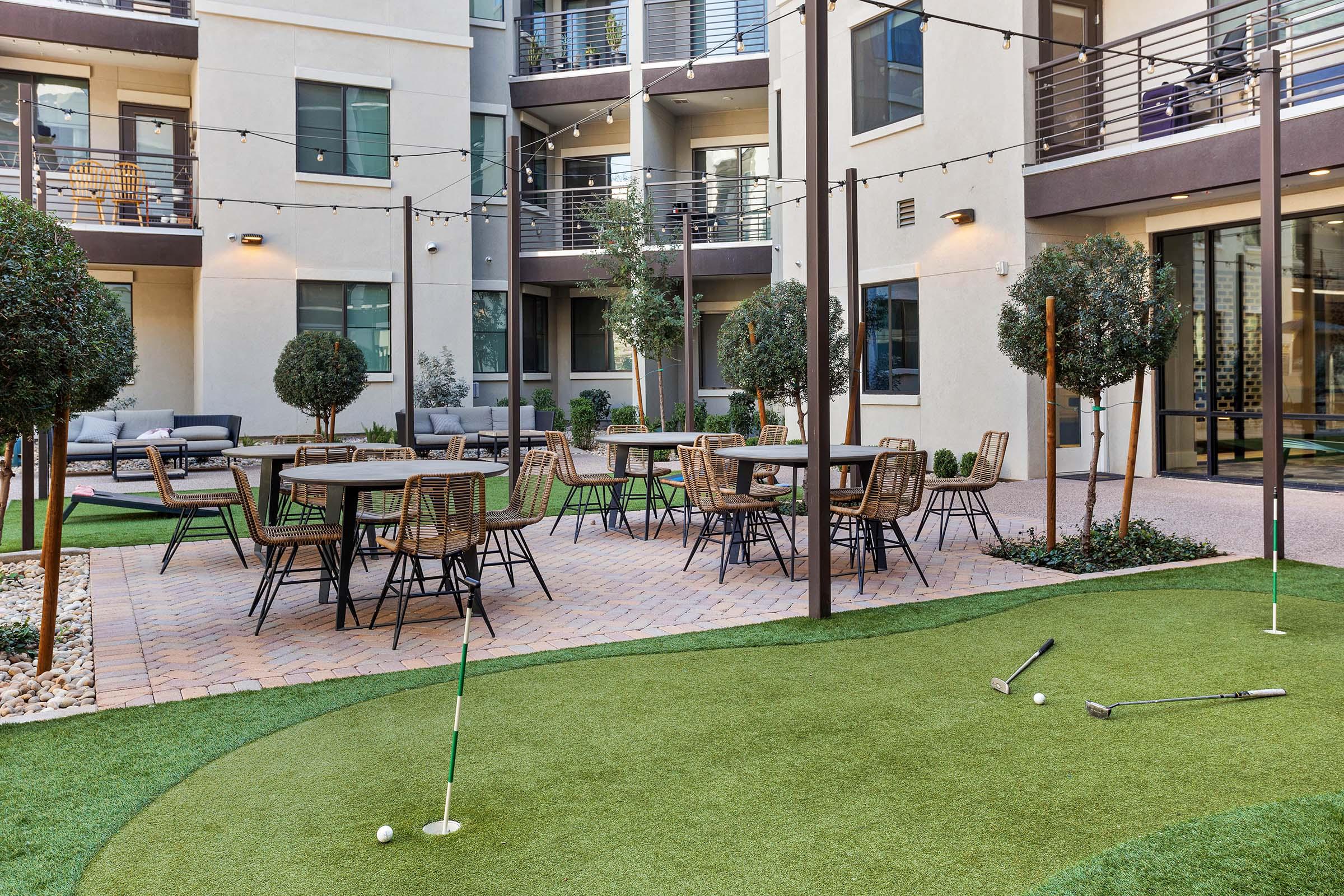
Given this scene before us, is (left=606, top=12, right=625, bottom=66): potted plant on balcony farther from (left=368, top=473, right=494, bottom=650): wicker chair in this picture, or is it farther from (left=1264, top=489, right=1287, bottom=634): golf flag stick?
(left=1264, top=489, right=1287, bottom=634): golf flag stick

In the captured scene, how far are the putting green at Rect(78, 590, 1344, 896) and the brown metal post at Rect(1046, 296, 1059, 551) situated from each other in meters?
2.54

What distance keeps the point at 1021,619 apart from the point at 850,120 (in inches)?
445

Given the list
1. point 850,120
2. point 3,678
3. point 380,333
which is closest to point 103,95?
point 380,333

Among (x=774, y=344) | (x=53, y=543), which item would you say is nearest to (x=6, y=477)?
(x=53, y=543)

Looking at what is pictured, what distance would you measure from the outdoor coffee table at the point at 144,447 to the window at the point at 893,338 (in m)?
10.1

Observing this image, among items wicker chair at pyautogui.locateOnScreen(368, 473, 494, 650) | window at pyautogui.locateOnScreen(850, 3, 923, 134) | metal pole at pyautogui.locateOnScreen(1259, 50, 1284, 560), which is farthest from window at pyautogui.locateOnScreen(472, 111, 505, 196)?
wicker chair at pyautogui.locateOnScreen(368, 473, 494, 650)

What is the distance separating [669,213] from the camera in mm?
20734

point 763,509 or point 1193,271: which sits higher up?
point 1193,271

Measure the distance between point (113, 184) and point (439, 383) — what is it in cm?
630

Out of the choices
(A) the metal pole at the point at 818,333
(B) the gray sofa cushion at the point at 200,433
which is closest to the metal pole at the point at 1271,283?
(A) the metal pole at the point at 818,333

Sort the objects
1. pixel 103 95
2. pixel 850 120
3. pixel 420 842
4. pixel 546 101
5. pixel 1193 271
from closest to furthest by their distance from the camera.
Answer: pixel 420 842, pixel 1193 271, pixel 850 120, pixel 103 95, pixel 546 101

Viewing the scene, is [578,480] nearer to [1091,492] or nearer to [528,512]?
[528,512]

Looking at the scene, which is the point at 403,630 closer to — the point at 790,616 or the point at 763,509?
the point at 790,616

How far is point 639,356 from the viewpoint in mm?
20719
